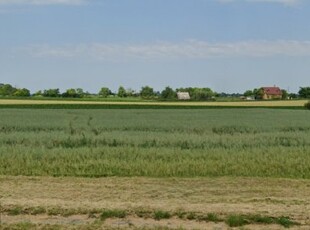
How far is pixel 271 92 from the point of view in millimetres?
131375

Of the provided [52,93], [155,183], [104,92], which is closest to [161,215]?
[155,183]

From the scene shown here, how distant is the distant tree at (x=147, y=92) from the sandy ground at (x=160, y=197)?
108m

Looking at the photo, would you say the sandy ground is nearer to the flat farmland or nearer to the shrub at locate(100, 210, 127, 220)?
the flat farmland

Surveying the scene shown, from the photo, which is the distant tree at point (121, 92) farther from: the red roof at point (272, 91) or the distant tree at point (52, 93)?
the red roof at point (272, 91)

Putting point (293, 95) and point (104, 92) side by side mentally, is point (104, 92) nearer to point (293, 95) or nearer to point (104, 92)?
point (104, 92)

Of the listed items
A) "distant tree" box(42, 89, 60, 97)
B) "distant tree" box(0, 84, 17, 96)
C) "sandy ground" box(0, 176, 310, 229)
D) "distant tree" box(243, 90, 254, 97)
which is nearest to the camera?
"sandy ground" box(0, 176, 310, 229)

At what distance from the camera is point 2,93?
11412 centimetres

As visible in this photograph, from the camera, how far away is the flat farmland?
746 cm

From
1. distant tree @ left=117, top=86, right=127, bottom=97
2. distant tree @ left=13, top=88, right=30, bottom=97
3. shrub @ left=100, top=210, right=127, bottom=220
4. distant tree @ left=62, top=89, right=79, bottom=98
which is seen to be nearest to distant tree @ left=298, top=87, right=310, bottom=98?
distant tree @ left=117, top=86, right=127, bottom=97

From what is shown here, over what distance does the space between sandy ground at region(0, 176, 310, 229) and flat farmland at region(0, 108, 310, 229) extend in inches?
0.7

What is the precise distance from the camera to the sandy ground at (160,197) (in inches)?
294

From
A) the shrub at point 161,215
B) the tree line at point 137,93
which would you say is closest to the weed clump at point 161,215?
the shrub at point 161,215

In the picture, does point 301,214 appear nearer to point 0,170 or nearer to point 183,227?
point 183,227

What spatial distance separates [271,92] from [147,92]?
122 feet
